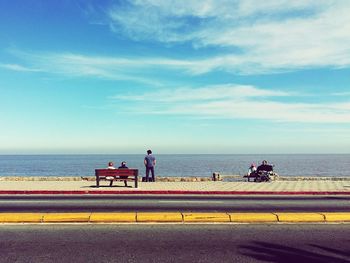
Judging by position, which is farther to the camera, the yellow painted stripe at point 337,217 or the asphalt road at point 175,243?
the yellow painted stripe at point 337,217

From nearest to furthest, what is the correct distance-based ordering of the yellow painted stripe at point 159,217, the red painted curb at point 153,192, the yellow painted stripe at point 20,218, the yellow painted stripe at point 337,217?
the yellow painted stripe at point 20,218 → the yellow painted stripe at point 159,217 → the yellow painted stripe at point 337,217 → the red painted curb at point 153,192

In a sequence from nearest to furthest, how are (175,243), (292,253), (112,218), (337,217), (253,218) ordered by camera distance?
(292,253)
(175,243)
(112,218)
(253,218)
(337,217)

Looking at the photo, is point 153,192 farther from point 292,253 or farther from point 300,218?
point 292,253

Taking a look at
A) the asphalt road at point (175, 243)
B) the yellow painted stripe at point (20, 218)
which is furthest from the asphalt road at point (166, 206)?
the asphalt road at point (175, 243)

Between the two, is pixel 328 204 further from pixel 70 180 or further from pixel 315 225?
pixel 70 180

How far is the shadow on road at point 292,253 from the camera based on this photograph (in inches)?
232

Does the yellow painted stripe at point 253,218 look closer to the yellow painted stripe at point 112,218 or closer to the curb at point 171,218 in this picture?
the curb at point 171,218

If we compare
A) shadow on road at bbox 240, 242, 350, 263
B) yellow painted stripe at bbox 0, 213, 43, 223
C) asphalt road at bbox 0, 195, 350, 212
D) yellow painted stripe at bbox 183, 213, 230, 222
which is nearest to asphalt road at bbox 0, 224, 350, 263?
shadow on road at bbox 240, 242, 350, 263

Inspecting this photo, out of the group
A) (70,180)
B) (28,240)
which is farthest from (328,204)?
(70,180)

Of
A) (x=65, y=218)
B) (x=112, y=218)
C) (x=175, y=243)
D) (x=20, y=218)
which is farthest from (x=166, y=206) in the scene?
(x=175, y=243)

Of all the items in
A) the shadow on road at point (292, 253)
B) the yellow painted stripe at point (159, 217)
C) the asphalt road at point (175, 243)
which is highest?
the yellow painted stripe at point (159, 217)

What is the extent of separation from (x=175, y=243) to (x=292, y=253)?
6.41 ft

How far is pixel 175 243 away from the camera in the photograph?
679 cm

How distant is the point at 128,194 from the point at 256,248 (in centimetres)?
942
